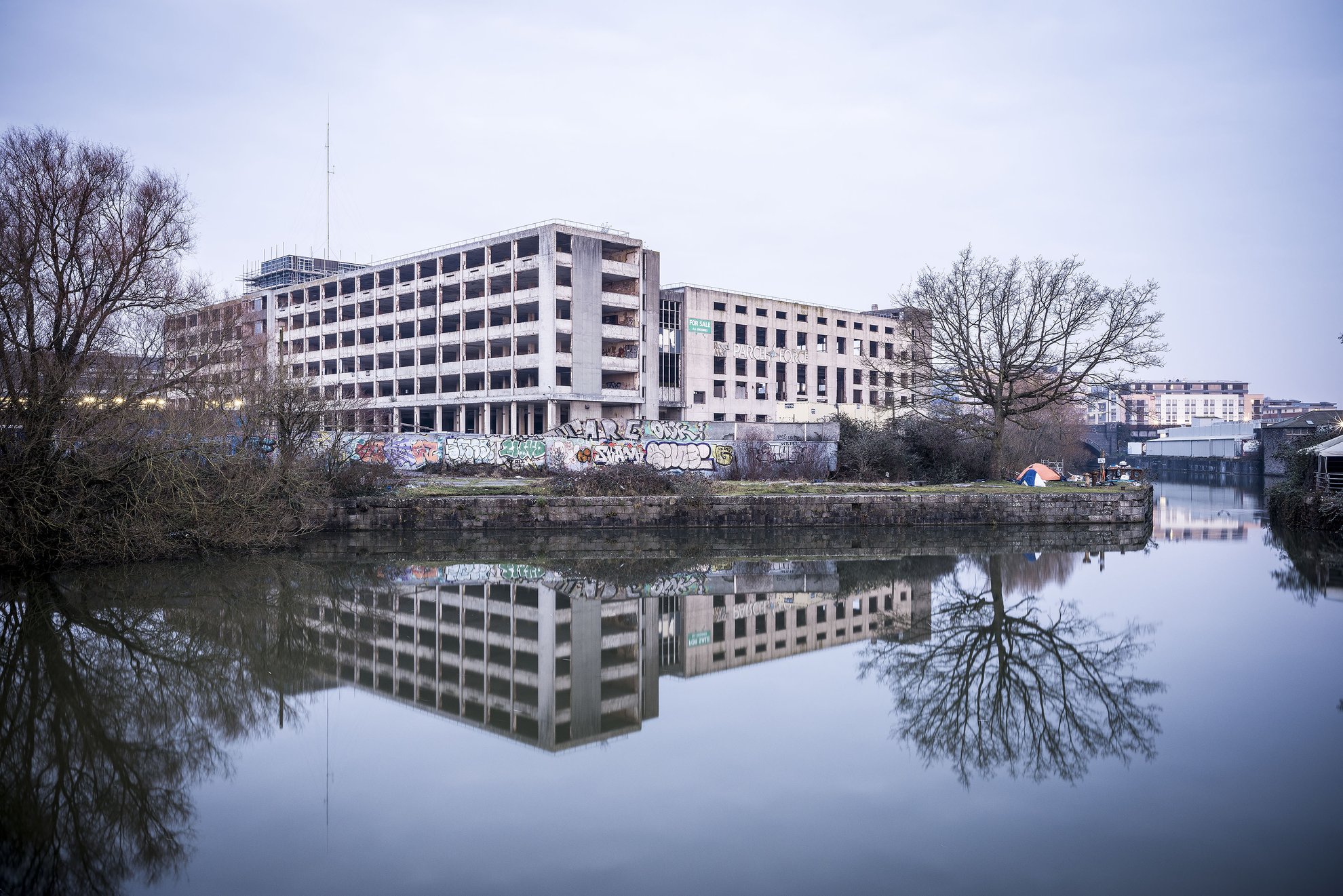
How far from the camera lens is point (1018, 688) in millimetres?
11656

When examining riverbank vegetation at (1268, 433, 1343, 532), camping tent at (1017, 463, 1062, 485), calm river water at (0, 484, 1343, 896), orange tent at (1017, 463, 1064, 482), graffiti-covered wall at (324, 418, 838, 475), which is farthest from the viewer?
graffiti-covered wall at (324, 418, 838, 475)

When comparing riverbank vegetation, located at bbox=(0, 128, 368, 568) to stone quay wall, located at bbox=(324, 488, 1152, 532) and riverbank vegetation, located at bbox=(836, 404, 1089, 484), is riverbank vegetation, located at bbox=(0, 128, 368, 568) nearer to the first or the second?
stone quay wall, located at bbox=(324, 488, 1152, 532)

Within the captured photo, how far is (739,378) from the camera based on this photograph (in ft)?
237

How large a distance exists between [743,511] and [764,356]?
146ft

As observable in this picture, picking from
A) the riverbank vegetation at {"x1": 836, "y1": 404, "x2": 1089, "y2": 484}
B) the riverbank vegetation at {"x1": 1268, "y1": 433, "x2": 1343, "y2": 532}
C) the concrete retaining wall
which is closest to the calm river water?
the riverbank vegetation at {"x1": 1268, "y1": 433, "x2": 1343, "y2": 532}

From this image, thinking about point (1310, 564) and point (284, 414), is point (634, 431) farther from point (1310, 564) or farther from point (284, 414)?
point (1310, 564)

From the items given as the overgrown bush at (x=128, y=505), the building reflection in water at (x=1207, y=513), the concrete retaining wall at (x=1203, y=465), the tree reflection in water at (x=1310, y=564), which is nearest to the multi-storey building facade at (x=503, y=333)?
the overgrown bush at (x=128, y=505)

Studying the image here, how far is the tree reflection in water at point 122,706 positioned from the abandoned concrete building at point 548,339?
3434 cm

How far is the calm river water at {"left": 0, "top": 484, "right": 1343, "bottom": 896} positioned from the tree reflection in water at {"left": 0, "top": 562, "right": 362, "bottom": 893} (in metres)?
0.04

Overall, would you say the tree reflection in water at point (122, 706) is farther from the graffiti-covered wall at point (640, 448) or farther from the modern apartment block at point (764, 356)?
the modern apartment block at point (764, 356)

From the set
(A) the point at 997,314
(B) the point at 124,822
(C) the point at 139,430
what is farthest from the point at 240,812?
(A) the point at 997,314

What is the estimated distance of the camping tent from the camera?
36.8 m

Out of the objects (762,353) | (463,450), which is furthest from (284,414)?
(762,353)

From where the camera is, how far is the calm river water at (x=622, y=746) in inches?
259
